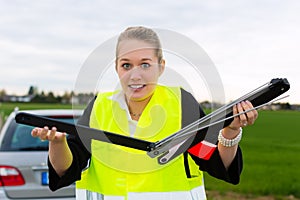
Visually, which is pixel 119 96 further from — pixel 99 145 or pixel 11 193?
pixel 11 193

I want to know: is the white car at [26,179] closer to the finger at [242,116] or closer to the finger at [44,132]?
the finger at [44,132]

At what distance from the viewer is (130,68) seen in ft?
8.65

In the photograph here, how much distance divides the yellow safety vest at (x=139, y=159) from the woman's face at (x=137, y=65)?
0.15m

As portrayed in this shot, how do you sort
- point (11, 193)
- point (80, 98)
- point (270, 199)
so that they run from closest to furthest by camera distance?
point (80, 98), point (11, 193), point (270, 199)

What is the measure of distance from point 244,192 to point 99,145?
7.52 metres

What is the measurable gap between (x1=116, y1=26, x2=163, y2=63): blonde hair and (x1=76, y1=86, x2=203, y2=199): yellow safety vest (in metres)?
0.21

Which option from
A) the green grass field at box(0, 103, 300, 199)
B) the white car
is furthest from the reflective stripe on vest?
the white car

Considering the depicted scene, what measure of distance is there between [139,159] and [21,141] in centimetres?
485

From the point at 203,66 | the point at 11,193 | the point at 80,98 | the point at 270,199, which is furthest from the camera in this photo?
the point at 270,199

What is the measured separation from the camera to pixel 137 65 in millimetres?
2627

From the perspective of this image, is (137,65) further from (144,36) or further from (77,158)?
(77,158)

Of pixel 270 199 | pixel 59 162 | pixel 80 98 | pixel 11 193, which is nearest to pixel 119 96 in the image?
pixel 80 98

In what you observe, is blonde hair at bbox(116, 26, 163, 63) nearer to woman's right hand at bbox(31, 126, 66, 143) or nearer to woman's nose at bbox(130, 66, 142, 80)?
woman's nose at bbox(130, 66, 142, 80)

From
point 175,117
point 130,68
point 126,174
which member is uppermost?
point 130,68
